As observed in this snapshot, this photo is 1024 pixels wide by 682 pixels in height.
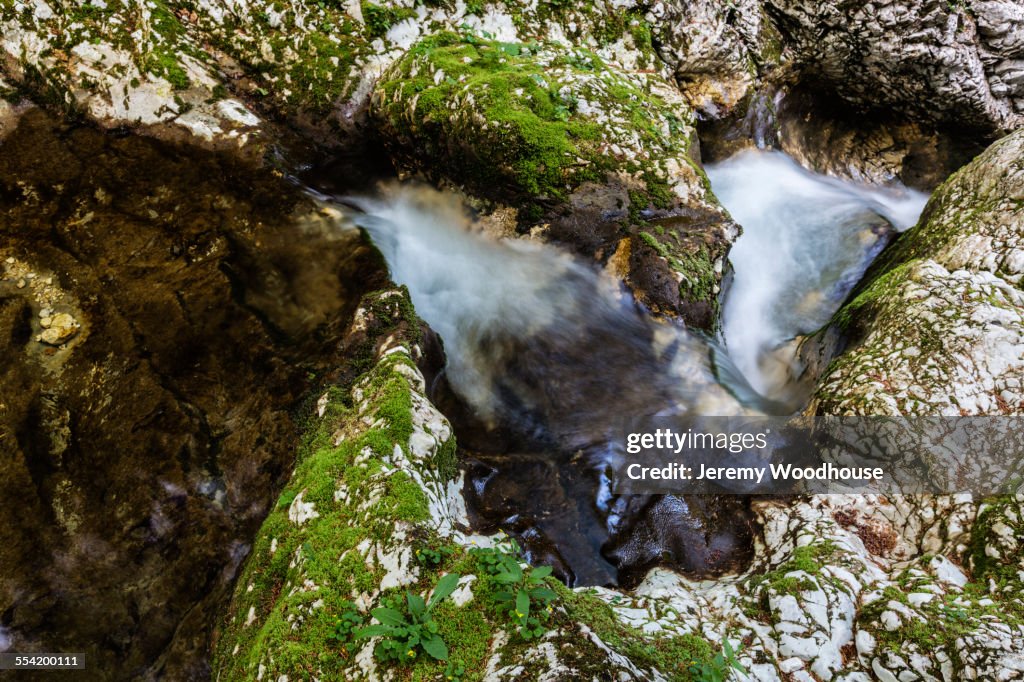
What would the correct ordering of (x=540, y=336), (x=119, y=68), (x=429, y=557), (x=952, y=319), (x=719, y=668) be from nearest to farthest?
(x=719, y=668)
(x=429, y=557)
(x=952, y=319)
(x=540, y=336)
(x=119, y=68)

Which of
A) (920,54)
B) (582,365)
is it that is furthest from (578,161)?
(920,54)

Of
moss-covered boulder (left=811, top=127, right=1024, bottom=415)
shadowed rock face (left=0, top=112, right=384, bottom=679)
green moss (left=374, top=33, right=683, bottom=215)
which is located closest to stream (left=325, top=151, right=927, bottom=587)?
green moss (left=374, top=33, right=683, bottom=215)

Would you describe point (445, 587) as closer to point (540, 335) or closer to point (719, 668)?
point (719, 668)

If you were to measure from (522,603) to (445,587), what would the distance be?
46 centimetres

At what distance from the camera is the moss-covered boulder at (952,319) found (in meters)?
4.49

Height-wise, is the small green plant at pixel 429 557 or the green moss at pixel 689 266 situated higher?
the green moss at pixel 689 266

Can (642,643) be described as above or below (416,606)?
above

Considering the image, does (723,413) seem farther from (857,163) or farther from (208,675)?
(857,163)

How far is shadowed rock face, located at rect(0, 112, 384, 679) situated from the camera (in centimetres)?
404

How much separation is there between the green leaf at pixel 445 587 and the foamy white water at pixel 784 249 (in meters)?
4.40

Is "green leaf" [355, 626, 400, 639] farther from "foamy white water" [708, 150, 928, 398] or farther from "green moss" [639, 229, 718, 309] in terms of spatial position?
"foamy white water" [708, 150, 928, 398]

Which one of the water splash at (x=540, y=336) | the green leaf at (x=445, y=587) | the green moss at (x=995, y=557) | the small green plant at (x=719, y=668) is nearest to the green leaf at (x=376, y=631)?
the green leaf at (x=445, y=587)

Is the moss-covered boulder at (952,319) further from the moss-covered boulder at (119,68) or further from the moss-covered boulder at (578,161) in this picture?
the moss-covered boulder at (119,68)

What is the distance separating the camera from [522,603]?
2.95m
